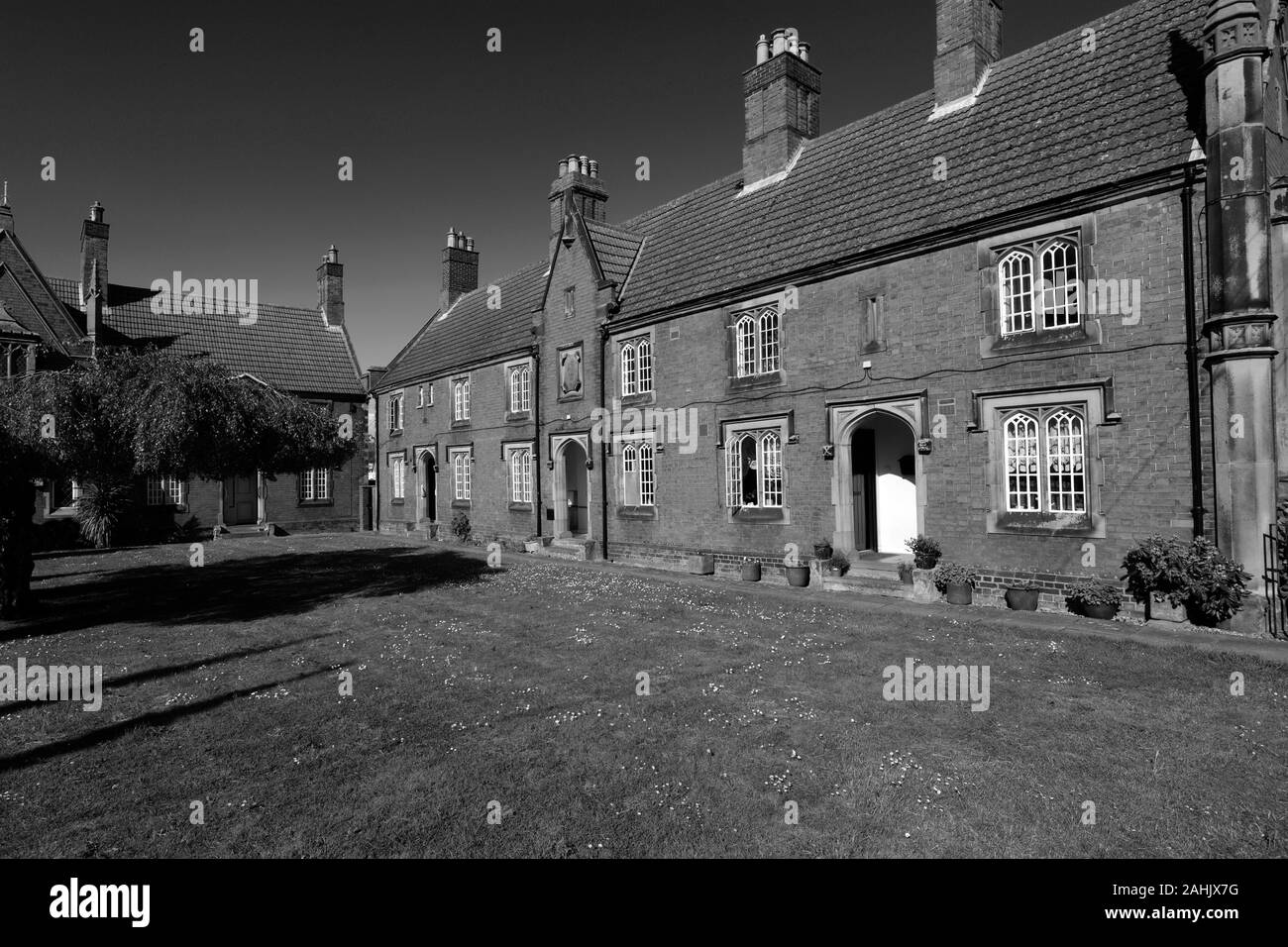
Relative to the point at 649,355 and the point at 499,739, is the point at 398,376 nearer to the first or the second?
the point at 649,355

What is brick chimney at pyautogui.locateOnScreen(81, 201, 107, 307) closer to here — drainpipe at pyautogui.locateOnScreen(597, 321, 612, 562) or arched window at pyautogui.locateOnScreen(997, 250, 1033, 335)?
drainpipe at pyautogui.locateOnScreen(597, 321, 612, 562)

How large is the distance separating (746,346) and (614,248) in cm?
790

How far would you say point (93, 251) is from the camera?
3466cm

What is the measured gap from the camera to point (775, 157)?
22031mm

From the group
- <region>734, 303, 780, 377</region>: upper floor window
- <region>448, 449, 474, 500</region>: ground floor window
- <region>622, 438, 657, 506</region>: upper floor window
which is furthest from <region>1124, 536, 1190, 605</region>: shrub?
<region>448, 449, 474, 500</region>: ground floor window

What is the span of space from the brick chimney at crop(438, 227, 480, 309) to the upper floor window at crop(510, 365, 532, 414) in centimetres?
1187

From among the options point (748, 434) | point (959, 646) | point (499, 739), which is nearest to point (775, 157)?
point (748, 434)

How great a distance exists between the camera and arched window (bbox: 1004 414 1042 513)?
14.1 meters

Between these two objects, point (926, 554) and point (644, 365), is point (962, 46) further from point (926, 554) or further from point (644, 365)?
point (926, 554)

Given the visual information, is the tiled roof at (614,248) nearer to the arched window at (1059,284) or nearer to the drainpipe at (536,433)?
the drainpipe at (536,433)

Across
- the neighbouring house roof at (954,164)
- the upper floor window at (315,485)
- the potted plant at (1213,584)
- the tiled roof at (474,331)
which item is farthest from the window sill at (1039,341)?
the upper floor window at (315,485)

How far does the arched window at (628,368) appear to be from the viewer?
2305 cm

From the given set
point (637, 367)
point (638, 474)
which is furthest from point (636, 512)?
point (637, 367)

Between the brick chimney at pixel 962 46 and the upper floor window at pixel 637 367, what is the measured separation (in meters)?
10.2
